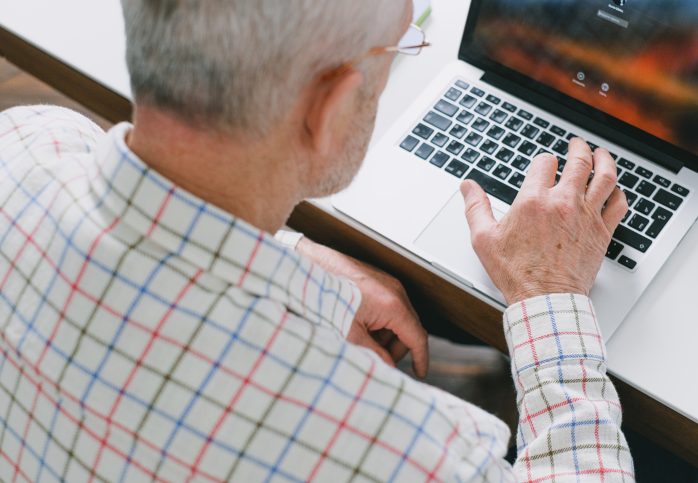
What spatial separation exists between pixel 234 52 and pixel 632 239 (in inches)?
22.6

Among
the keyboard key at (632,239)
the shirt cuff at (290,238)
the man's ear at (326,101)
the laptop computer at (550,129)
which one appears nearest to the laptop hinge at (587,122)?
the laptop computer at (550,129)

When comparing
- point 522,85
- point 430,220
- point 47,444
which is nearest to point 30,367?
point 47,444

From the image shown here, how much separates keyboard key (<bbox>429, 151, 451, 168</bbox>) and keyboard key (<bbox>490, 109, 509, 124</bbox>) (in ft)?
0.30

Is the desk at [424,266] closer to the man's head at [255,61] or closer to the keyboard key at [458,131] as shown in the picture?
the keyboard key at [458,131]

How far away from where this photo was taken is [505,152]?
0.99 m

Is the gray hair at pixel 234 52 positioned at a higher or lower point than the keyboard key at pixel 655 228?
higher

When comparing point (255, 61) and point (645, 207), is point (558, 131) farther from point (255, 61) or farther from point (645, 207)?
point (255, 61)

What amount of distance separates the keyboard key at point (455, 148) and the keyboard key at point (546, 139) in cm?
10

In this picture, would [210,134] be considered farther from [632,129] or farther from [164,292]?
[632,129]

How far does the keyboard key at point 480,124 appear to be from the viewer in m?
1.01

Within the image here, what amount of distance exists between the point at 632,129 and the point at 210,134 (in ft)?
2.05

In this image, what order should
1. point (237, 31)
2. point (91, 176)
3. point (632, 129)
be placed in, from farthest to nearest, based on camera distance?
point (632, 129) → point (91, 176) → point (237, 31)

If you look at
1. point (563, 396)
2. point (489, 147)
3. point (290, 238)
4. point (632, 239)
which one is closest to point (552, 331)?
point (563, 396)

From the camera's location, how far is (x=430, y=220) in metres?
0.95
